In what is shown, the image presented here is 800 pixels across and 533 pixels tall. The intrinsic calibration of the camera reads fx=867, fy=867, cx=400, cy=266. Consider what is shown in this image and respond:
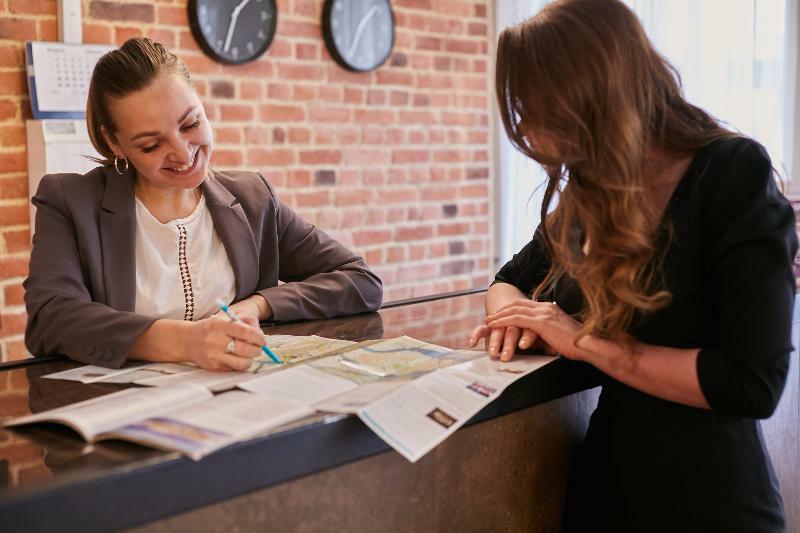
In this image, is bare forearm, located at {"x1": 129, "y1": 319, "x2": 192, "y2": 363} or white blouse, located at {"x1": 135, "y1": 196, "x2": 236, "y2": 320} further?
white blouse, located at {"x1": 135, "y1": 196, "x2": 236, "y2": 320}

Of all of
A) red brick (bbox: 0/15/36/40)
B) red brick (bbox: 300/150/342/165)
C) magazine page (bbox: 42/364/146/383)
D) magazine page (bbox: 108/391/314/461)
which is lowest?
magazine page (bbox: 42/364/146/383)

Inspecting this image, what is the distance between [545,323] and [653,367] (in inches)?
8.9

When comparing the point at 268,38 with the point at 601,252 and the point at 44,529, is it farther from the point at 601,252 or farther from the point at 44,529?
the point at 44,529

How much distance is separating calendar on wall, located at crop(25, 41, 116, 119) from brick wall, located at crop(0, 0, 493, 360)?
0.06 metres

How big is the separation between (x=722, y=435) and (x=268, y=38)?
261 cm

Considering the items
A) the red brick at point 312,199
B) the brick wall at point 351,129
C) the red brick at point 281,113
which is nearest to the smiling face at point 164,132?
the brick wall at point 351,129

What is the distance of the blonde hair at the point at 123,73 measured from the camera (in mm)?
1827

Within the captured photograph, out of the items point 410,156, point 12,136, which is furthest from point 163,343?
point 410,156

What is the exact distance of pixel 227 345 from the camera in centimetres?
140

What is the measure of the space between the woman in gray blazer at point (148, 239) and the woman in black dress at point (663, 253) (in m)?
0.76

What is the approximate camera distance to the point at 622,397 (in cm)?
139

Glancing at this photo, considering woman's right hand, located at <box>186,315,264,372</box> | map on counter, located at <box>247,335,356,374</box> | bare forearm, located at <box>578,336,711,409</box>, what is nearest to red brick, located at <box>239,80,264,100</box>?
map on counter, located at <box>247,335,356,374</box>

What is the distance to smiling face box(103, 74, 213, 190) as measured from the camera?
182cm

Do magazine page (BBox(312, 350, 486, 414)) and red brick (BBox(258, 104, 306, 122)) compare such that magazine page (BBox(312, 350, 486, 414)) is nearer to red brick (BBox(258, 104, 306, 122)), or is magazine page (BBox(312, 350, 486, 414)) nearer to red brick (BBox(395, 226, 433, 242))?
red brick (BBox(258, 104, 306, 122))
